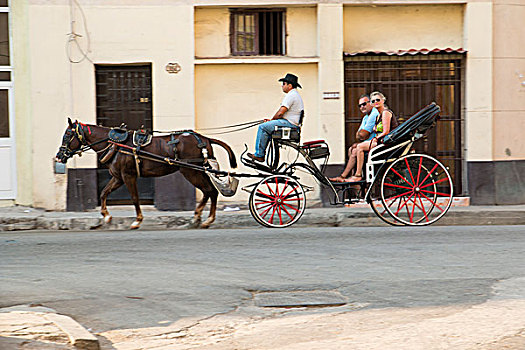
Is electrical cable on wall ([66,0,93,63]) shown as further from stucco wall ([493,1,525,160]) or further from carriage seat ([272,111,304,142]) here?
stucco wall ([493,1,525,160])

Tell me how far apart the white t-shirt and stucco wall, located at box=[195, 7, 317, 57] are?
376 centimetres

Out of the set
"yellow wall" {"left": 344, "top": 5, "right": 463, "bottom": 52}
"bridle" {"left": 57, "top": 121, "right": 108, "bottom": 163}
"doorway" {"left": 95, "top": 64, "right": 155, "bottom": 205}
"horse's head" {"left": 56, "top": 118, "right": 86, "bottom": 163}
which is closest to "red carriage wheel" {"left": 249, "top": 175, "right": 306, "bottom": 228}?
"bridle" {"left": 57, "top": 121, "right": 108, "bottom": 163}

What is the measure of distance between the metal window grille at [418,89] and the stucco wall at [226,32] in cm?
86

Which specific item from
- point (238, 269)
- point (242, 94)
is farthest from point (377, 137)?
point (242, 94)

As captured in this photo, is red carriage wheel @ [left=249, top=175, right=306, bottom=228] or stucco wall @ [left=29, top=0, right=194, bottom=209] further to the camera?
stucco wall @ [left=29, top=0, right=194, bottom=209]

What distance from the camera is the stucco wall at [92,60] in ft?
46.7

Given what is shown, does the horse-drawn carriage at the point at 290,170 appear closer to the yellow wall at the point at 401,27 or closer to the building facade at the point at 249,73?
the building facade at the point at 249,73

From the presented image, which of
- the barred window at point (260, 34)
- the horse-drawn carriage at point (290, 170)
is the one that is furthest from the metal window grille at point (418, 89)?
the horse-drawn carriage at point (290, 170)

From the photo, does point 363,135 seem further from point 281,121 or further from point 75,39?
point 75,39

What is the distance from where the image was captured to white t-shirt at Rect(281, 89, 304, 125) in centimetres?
1107

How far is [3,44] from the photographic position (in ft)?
48.1

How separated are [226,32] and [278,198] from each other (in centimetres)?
485

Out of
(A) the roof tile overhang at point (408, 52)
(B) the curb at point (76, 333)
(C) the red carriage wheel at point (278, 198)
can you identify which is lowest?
(B) the curb at point (76, 333)

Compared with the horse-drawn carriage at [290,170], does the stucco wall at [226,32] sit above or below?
above
